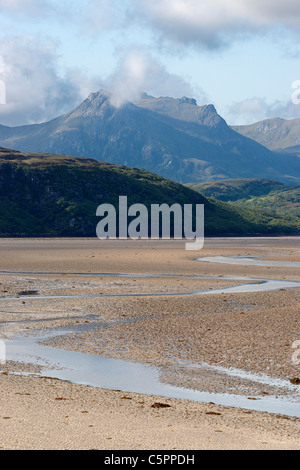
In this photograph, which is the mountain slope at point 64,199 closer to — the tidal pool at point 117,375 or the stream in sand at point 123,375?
the stream in sand at point 123,375

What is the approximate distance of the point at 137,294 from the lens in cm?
4262

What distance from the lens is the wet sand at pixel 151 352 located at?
45.0ft

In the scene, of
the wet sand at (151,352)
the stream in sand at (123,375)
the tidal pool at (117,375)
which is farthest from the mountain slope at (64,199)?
the tidal pool at (117,375)

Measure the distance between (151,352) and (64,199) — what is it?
15100cm

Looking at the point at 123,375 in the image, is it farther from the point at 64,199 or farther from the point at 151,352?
the point at 64,199

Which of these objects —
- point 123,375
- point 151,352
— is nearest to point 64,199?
point 151,352

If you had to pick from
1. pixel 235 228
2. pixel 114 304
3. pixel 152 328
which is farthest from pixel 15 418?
pixel 235 228

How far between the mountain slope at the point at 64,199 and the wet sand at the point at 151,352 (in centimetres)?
10334

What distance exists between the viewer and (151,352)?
79.0 ft

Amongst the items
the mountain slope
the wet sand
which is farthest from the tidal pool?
the mountain slope

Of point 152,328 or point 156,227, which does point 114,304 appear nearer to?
point 152,328

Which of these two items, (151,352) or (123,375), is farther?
(151,352)
